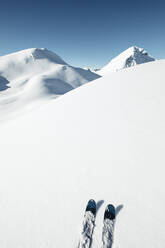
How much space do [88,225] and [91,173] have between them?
1706 millimetres

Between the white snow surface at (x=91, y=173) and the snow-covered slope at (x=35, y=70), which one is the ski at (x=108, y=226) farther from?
the snow-covered slope at (x=35, y=70)

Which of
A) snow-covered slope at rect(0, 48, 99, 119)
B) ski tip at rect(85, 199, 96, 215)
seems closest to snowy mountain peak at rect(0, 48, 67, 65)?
snow-covered slope at rect(0, 48, 99, 119)

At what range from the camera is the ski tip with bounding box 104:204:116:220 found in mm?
4152

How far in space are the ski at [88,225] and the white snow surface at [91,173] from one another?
6.2 inches

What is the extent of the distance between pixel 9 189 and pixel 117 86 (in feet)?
28.3

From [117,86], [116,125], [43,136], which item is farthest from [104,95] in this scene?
[43,136]

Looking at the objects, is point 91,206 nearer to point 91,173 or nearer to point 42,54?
point 91,173

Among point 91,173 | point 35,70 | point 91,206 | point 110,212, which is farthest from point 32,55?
point 110,212

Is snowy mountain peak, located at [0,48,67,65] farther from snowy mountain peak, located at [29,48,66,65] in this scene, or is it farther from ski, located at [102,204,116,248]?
ski, located at [102,204,116,248]

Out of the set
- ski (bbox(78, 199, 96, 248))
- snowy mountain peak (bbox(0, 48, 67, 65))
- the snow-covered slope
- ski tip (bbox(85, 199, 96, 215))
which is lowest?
ski (bbox(78, 199, 96, 248))

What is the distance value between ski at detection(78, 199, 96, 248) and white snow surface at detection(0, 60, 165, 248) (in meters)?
0.16

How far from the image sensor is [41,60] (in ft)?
374

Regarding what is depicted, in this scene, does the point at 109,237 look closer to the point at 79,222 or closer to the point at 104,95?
the point at 79,222

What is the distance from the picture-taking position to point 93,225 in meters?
4.14
